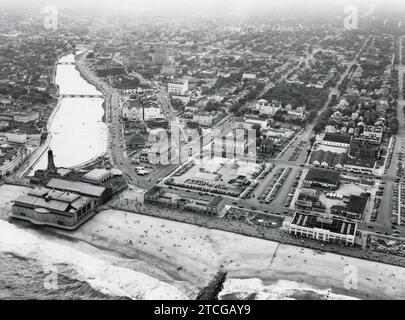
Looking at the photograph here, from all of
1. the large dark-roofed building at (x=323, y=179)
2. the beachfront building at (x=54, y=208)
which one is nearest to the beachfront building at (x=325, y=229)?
the large dark-roofed building at (x=323, y=179)

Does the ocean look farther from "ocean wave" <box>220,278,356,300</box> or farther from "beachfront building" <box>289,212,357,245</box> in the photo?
"beachfront building" <box>289,212,357,245</box>

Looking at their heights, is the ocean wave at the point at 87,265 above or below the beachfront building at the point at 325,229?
below

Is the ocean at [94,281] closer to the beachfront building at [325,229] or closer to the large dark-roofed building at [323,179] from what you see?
the beachfront building at [325,229]

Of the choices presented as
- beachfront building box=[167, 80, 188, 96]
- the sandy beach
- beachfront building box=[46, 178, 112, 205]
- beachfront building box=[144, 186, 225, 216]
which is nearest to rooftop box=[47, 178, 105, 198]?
beachfront building box=[46, 178, 112, 205]
